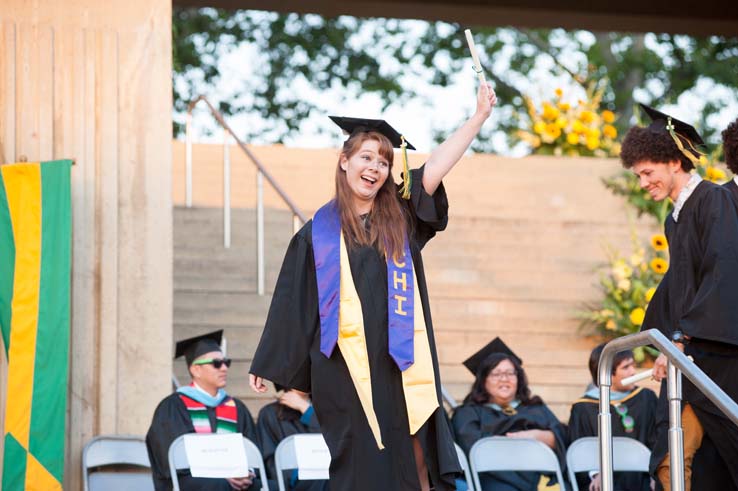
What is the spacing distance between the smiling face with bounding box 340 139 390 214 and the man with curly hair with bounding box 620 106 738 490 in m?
1.05

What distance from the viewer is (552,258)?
1218 centimetres

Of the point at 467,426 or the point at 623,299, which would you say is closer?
the point at 467,426

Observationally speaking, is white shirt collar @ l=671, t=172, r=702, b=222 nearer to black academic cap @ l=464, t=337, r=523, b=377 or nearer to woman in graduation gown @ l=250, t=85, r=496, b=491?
woman in graduation gown @ l=250, t=85, r=496, b=491

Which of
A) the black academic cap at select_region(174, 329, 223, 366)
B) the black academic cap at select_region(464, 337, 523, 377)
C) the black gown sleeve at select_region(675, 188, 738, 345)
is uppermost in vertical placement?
the black gown sleeve at select_region(675, 188, 738, 345)

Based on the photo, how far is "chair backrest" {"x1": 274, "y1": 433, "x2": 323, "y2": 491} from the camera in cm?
738

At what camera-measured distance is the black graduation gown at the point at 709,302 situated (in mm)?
4988

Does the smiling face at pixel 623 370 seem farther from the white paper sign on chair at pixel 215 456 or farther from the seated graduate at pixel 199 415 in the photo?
the white paper sign on chair at pixel 215 456

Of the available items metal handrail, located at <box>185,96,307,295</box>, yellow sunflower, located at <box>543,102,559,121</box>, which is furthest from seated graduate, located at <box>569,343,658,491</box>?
yellow sunflower, located at <box>543,102,559,121</box>

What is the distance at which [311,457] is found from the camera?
734cm

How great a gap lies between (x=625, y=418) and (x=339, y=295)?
4123 mm

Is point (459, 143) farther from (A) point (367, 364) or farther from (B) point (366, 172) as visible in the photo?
(A) point (367, 364)

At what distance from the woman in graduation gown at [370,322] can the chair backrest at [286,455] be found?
7.96 feet

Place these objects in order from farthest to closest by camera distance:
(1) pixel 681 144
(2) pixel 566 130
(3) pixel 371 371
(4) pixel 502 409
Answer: (2) pixel 566 130, (4) pixel 502 409, (1) pixel 681 144, (3) pixel 371 371

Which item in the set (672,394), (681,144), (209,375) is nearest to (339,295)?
(672,394)
